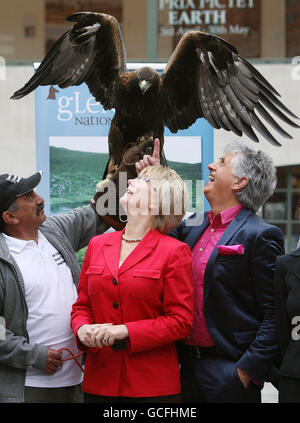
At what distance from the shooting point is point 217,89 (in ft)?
7.28

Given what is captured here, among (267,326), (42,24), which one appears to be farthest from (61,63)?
(42,24)

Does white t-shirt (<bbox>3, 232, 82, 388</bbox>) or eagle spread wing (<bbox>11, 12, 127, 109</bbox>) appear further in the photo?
eagle spread wing (<bbox>11, 12, 127, 109</bbox>)

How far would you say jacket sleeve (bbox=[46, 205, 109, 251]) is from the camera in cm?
219

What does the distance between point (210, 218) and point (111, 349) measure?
590mm

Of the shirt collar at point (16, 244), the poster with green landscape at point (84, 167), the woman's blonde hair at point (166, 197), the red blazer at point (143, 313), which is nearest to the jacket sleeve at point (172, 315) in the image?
the red blazer at point (143, 313)

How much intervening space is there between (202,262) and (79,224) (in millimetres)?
560

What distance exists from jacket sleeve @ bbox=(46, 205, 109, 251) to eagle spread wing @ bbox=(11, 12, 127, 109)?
473 millimetres

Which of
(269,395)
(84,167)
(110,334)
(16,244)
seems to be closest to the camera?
(110,334)

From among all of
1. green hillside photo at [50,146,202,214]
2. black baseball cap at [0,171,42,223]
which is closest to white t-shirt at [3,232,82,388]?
black baseball cap at [0,171,42,223]

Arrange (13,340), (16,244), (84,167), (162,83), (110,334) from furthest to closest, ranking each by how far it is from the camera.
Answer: (84,167) < (162,83) < (16,244) < (13,340) < (110,334)

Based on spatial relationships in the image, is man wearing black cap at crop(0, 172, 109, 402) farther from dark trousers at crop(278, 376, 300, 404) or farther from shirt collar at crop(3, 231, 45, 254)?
dark trousers at crop(278, 376, 300, 404)

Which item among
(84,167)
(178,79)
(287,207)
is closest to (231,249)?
(178,79)

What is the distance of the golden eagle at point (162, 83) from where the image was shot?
83.7 inches

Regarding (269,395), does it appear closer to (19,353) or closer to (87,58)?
(19,353)
